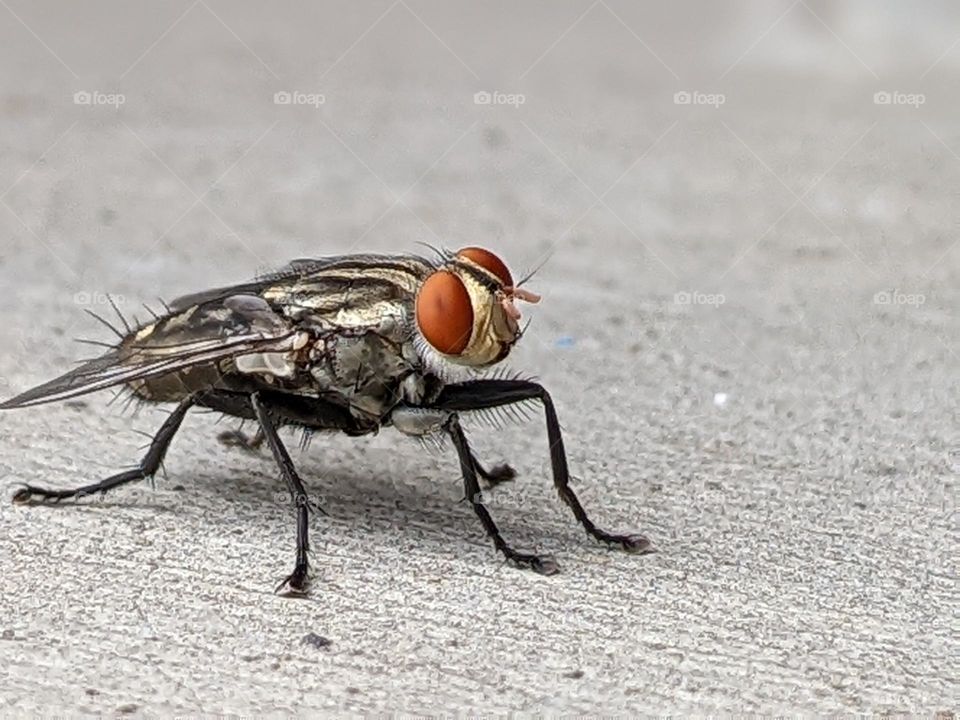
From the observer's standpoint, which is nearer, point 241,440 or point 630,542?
point 630,542

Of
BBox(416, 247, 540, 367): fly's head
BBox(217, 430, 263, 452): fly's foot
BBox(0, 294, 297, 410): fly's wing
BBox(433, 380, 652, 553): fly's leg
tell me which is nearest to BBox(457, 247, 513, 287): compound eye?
BBox(416, 247, 540, 367): fly's head

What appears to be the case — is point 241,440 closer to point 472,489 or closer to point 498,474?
point 498,474

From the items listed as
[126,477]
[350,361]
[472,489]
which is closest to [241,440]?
[126,477]

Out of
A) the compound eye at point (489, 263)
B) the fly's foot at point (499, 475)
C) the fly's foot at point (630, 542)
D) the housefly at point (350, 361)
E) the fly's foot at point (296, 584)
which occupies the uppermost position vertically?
the compound eye at point (489, 263)

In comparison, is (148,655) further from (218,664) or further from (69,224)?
(69,224)

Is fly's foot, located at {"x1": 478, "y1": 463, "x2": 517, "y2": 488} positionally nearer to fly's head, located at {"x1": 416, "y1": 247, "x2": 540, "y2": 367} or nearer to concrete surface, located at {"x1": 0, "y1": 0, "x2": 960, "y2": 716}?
concrete surface, located at {"x1": 0, "y1": 0, "x2": 960, "y2": 716}

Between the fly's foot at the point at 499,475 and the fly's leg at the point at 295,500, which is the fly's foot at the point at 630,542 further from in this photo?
the fly's leg at the point at 295,500

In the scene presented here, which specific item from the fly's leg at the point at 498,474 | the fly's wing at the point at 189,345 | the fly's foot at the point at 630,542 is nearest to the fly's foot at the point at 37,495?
the fly's wing at the point at 189,345

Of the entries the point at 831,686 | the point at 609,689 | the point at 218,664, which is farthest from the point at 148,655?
the point at 831,686
